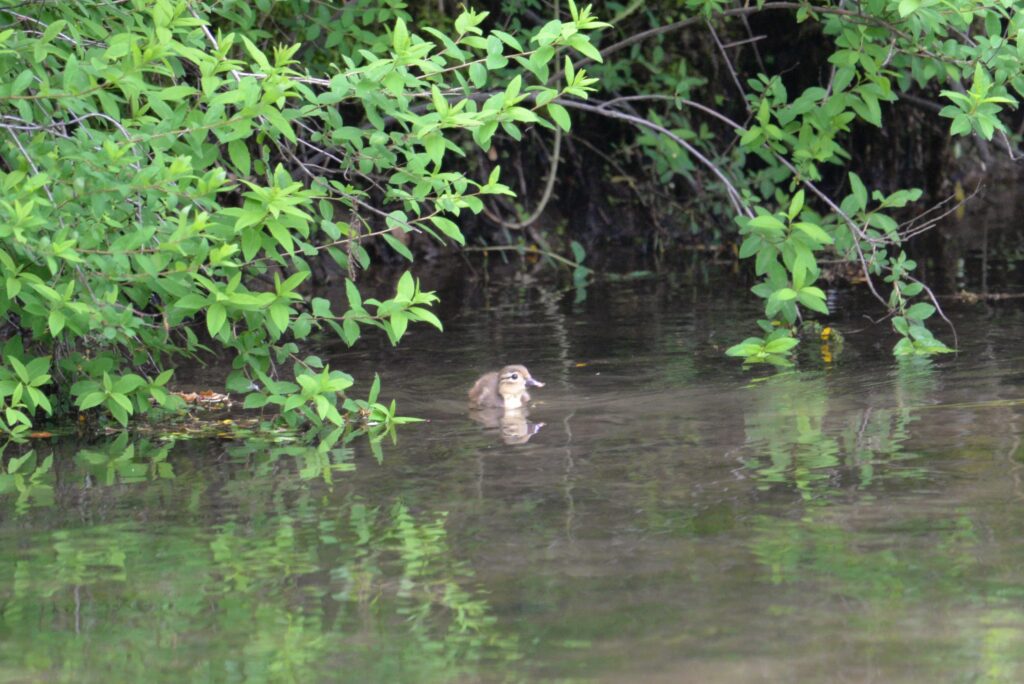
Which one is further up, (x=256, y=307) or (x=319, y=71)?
(x=319, y=71)

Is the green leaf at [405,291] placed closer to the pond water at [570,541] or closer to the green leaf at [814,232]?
the pond water at [570,541]

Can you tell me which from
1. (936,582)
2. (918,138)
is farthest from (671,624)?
(918,138)

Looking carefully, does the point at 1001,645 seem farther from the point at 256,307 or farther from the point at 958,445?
the point at 256,307

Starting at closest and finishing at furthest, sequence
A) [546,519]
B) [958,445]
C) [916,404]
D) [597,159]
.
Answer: [546,519] → [958,445] → [916,404] → [597,159]

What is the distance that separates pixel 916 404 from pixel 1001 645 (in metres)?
3.64

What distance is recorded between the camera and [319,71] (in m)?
12.1

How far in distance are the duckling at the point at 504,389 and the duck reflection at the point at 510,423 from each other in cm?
8

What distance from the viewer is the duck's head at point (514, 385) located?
862cm

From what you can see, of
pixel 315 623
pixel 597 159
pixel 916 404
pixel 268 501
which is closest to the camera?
pixel 315 623

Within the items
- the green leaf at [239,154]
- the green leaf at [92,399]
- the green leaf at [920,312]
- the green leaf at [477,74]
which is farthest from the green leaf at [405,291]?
the green leaf at [920,312]

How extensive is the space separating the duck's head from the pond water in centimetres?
14

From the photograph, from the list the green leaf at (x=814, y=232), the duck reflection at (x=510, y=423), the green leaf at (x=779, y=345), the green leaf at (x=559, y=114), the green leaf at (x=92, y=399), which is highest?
the green leaf at (x=559, y=114)

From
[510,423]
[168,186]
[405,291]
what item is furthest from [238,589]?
[510,423]

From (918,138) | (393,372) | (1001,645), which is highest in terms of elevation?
(918,138)
